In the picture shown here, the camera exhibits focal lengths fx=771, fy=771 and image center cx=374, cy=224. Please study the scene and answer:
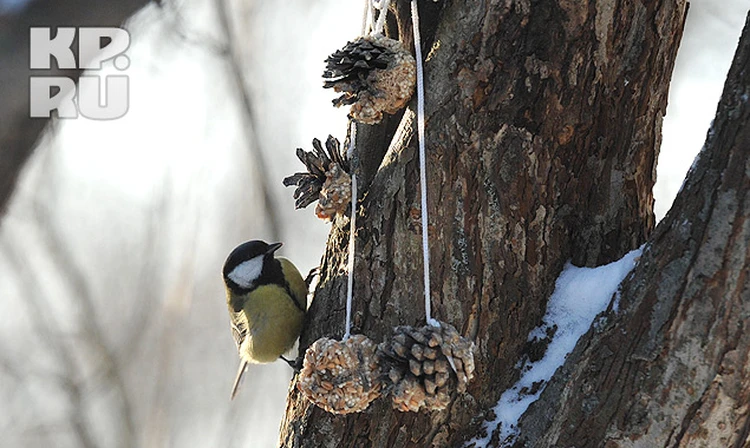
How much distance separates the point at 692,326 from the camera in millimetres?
802

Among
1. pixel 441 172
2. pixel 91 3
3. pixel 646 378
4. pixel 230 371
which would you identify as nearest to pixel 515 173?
pixel 441 172

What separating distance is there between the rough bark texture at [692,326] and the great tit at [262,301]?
67cm

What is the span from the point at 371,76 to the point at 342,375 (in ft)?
1.34

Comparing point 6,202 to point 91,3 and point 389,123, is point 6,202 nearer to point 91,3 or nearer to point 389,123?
point 91,3

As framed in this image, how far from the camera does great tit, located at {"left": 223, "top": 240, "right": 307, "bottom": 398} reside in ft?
4.72

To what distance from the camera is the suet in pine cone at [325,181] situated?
1.12 metres

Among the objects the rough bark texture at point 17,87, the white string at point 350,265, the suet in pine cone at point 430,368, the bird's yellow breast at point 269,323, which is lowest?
the bird's yellow breast at point 269,323

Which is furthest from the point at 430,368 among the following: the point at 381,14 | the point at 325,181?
the point at 381,14

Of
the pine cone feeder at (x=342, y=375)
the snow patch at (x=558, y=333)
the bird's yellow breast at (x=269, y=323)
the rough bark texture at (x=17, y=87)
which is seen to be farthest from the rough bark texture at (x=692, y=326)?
the rough bark texture at (x=17, y=87)

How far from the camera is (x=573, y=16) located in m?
1.06

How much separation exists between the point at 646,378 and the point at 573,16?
505 mm

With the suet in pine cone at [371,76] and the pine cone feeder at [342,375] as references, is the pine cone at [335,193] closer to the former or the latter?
the suet in pine cone at [371,76]

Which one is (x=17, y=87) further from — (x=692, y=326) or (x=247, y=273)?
(x=692, y=326)

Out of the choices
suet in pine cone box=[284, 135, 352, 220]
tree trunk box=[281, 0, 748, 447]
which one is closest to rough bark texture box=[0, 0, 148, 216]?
suet in pine cone box=[284, 135, 352, 220]
